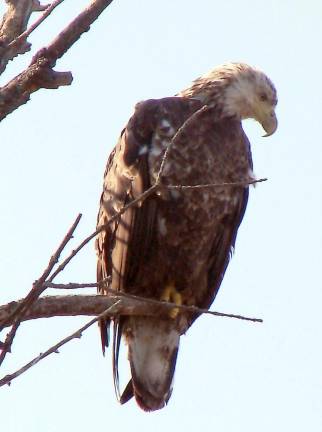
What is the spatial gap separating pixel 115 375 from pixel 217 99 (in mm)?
1771

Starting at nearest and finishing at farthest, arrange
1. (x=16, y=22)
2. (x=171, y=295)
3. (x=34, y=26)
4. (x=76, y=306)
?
(x=34, y=26)
(x=16, y=22)
(x=76, y=306)
(x=171, y=295)

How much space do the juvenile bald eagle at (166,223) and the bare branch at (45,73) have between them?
2.37 meters

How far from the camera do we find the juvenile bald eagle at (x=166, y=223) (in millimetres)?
6172

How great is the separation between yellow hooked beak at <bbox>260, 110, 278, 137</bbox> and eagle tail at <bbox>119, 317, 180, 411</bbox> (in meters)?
1.55

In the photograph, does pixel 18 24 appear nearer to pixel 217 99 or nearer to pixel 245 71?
pixel 217 99

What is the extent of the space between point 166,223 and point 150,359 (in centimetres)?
78

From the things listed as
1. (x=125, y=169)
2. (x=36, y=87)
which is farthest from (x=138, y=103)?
(x=36, y=87)

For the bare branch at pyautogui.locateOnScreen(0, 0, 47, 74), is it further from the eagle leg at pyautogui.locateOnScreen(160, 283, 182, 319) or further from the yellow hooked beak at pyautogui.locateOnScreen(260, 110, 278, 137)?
the yellow hooked beak at pyautogui.locateOnScreen(260, 110, 278, 137)

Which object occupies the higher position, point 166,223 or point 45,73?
point 45,73

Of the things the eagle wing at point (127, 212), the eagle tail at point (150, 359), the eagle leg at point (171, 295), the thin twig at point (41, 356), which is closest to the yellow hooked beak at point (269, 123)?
the eagle wing at point (127, 212)

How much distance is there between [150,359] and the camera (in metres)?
6.31

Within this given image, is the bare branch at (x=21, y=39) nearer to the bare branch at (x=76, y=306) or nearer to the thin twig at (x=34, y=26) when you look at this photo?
the thin twig at (x=34, y=26)

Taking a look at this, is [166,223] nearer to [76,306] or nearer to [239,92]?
[239,92]

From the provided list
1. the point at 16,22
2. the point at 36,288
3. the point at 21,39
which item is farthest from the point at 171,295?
the point at 36,288
